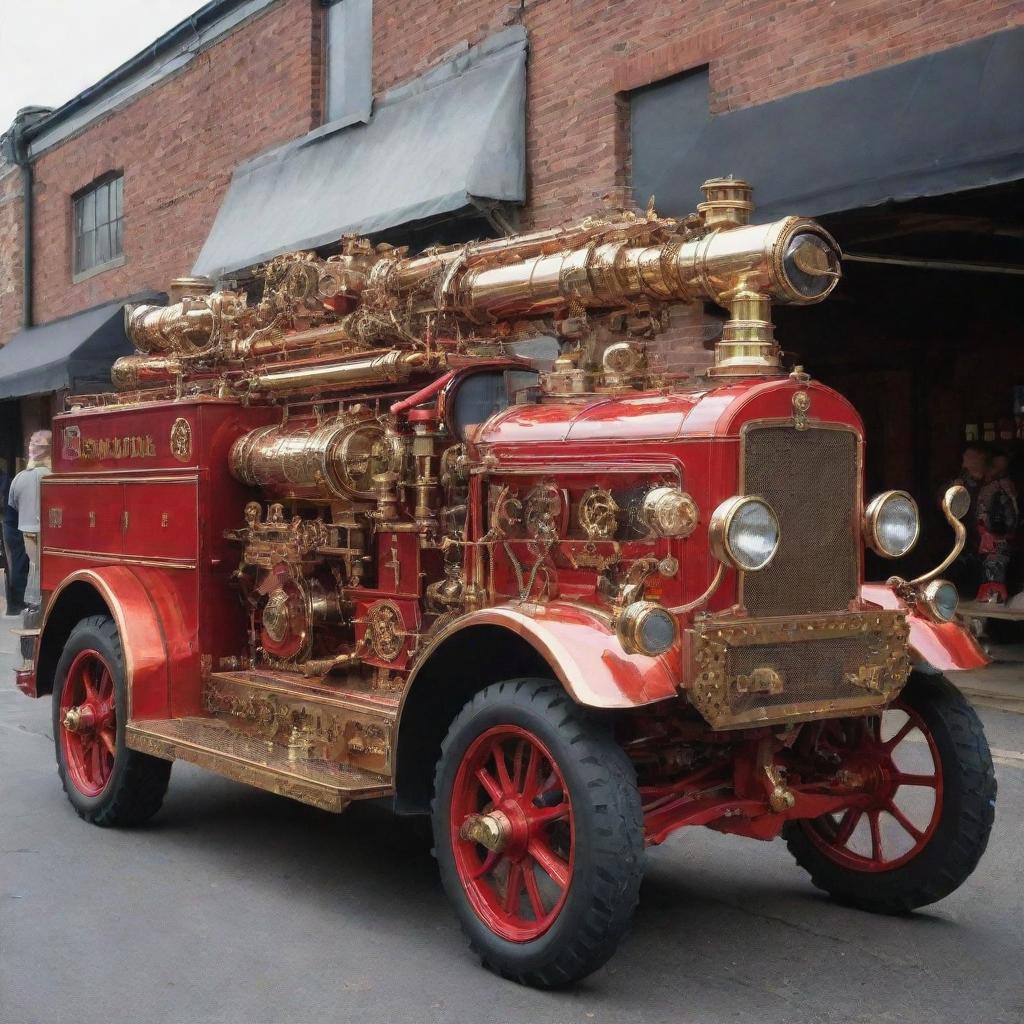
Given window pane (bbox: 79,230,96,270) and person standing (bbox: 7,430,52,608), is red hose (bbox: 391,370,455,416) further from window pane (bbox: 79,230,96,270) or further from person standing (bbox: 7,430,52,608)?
window pane (bbox: 79,230,96,270)

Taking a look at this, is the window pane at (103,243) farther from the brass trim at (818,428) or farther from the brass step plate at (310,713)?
the brass trim at (818,428)

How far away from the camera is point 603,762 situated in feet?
13.1

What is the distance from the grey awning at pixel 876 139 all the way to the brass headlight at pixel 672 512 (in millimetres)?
3799

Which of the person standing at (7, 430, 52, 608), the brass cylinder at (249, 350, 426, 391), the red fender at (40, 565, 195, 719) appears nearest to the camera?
the brass cylinder at (249, 350, 426, 391)

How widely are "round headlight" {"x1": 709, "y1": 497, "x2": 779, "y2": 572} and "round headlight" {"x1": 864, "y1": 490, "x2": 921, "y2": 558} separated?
53 centimetres

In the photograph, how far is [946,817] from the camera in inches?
182

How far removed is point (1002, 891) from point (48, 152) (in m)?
18.8

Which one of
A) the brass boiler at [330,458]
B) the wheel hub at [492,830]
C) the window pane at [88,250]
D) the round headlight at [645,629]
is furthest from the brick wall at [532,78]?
the wheel hub at [492,830]

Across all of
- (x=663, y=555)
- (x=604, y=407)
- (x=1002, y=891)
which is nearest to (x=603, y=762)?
(x=663, y=555)

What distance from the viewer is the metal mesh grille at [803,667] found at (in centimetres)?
416

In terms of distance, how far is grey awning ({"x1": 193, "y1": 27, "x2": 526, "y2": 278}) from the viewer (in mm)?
11336

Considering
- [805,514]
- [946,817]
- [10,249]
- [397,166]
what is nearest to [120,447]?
[805,514]

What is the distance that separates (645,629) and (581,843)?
2.02 feet

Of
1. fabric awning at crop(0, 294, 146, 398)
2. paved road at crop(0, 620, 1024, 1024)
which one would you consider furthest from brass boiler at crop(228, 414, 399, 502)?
fabric awning at crop(0, 294, 146, 398)
